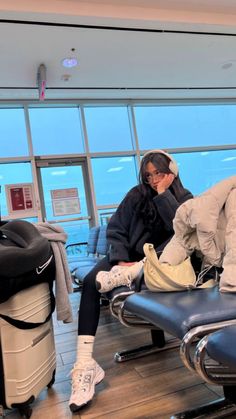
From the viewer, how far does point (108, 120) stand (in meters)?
6.05

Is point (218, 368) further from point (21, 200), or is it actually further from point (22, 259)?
point (21, 200)

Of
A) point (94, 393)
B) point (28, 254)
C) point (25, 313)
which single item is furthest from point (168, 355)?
point (28, 254)

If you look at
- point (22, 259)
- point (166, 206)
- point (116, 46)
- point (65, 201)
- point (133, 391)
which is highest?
point (116, 46)

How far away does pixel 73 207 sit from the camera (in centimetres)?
570

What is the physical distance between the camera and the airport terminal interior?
1628mm

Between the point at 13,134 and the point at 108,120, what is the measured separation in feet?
5.55

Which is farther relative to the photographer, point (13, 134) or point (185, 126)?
point (185, 126)

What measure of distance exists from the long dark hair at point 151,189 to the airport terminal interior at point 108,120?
61 centimetres

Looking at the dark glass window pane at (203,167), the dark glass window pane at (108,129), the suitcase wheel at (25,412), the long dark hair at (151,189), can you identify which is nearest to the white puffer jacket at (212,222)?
the long dark hair at (151,189)

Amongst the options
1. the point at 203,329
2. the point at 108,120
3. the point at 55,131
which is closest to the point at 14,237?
the point at 203,329

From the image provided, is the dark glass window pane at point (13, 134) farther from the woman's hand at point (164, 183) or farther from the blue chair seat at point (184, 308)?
the blue chair seat at point (184, 308)

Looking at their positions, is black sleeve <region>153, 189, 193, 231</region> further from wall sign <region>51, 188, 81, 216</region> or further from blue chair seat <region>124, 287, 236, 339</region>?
wall sign <region>51, 188, 81, 216</region>

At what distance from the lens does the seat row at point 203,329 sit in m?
0.84

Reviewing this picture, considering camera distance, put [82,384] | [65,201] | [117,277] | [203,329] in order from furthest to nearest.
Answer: [65,201]
[117,277]
[82,384]
[203,329]
